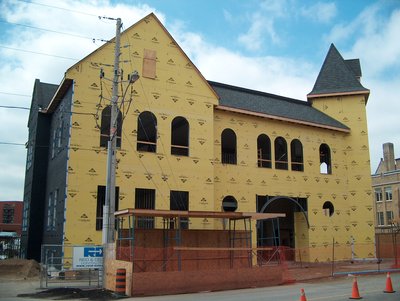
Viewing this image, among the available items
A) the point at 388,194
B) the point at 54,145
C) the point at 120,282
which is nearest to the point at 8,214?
the point at 54,145

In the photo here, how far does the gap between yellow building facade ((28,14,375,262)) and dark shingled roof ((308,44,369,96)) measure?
9cm

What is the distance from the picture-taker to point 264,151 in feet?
113

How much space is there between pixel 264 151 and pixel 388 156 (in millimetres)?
43880

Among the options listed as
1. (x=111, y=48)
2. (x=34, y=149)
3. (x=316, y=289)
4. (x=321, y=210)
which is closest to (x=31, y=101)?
(x=34, y=149)

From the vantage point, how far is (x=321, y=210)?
1299 inches

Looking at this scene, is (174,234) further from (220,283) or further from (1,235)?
(1,235)

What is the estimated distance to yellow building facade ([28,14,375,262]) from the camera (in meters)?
24.2

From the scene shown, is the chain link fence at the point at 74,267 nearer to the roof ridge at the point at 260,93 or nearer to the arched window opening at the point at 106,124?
the arched window opening at the point at 106,124

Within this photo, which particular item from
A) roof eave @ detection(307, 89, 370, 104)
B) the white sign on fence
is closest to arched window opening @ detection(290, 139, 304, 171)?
roof eave @ detection(307, 89, 370, 104)

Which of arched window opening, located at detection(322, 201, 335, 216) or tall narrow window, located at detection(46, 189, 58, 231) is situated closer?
tall narrow window, located at detection(46, 189, 58, 231)

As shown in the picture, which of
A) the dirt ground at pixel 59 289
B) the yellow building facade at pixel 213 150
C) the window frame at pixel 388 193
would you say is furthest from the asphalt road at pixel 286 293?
the window frame at pixel 388 193

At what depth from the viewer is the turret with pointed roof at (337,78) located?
36.2 metres

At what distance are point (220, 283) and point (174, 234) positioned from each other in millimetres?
3853

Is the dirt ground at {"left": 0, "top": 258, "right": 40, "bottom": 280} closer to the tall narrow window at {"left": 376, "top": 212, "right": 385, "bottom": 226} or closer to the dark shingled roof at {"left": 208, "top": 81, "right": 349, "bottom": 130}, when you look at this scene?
the dark shingled roof at {"left": 208, "top": 81, "right": 349, "bottom": 130}
